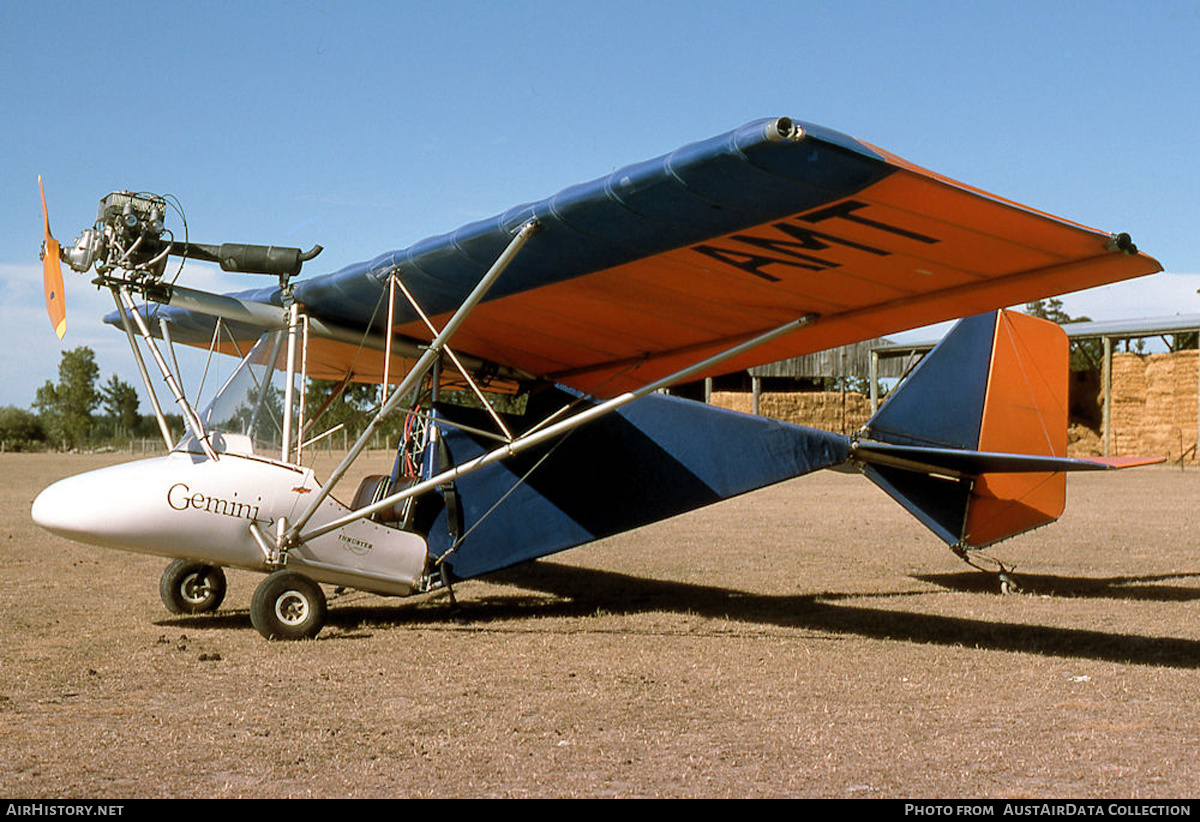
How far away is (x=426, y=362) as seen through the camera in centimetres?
680

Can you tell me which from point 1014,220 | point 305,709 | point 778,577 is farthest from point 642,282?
point 778,577

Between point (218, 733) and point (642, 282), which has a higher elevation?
point (642, 282)

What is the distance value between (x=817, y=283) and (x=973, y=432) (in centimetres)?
445

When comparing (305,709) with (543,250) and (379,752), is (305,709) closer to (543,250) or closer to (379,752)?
(379,752)

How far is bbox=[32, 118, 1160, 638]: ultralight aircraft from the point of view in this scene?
5332 millimetres

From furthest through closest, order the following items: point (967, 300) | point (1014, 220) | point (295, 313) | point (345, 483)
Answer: point (345, 483) → point (295, 313) → point (967, 300) → point (1014, 220)

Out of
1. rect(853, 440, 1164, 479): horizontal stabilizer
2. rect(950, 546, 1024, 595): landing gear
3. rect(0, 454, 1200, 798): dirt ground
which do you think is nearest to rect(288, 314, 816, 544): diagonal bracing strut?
rect(0, 454, 1200, 798): dirt ground

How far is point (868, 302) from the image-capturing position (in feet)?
22.1

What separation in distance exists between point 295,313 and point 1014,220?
500cm

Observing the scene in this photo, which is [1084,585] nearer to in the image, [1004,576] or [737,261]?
[1004,576]

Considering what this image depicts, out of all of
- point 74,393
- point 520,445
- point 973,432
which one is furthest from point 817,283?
point 74,393

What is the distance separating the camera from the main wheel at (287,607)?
270 inches

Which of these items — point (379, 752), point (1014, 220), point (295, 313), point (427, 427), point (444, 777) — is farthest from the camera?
point (427, 427)

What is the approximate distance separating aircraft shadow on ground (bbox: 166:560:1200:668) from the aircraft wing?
82.7 inches
